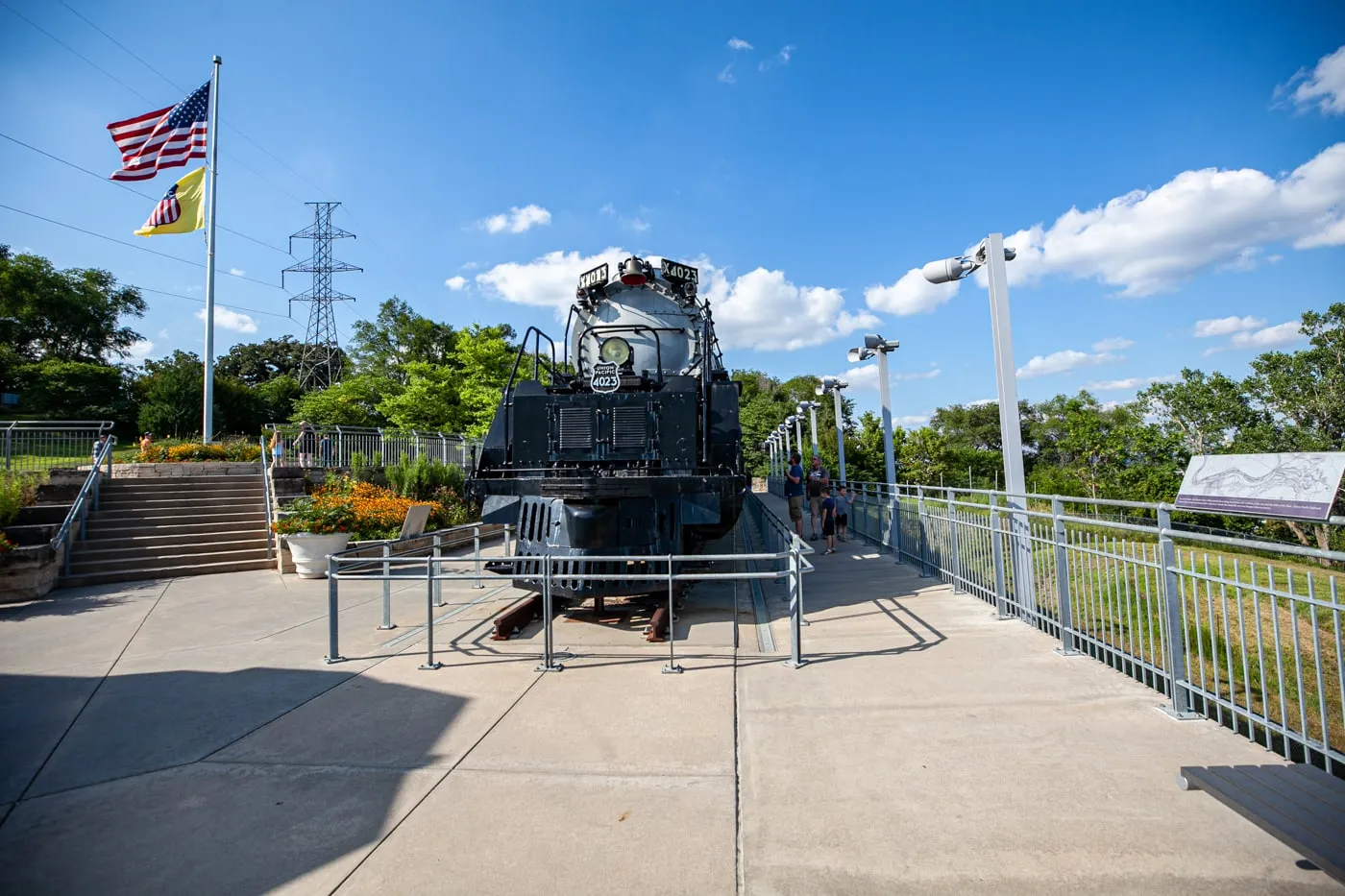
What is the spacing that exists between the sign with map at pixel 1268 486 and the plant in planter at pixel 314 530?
1079cm

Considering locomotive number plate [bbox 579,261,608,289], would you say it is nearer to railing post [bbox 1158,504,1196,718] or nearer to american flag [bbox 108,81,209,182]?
railing post [bbox 1158,504,1196,718]

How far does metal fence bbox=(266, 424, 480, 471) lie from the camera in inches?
625

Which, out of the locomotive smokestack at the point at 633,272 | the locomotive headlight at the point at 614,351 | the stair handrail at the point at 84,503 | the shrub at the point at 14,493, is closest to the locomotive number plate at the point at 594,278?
the locomotive smokestack at the point at 633,272

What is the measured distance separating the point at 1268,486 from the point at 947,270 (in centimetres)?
443

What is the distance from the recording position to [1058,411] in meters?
67.6

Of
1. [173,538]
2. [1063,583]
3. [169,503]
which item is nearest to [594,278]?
[1063,583]

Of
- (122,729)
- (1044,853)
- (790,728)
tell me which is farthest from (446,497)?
(1044,853)

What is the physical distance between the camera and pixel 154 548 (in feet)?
36.1

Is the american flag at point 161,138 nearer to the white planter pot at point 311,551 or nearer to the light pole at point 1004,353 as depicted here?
the white planter pot at point 311,551

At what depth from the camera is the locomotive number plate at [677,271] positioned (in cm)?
925

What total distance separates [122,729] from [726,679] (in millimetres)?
4115

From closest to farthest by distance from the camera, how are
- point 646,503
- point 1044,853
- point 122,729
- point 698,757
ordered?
1. point 1044,853
2. point 698,757
3. point 122,729
4. point 646,503

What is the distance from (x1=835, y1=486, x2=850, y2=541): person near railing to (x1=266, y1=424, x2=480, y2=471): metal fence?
33.1ft

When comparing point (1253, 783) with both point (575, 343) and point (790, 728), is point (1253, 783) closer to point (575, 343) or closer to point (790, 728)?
point (790, 728)
